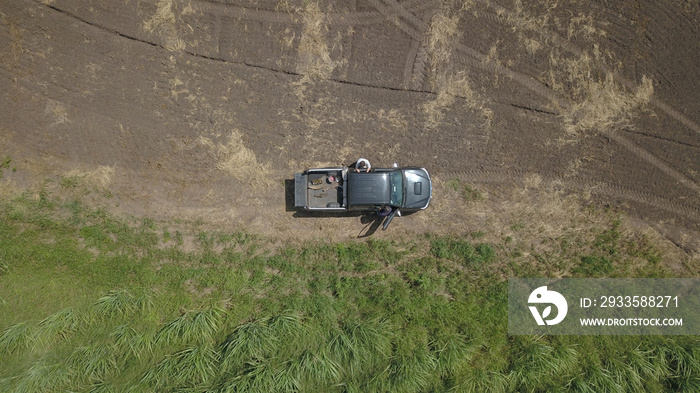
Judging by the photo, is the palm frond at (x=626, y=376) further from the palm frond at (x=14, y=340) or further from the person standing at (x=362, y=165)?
the palm frond at (x=14, y=340)

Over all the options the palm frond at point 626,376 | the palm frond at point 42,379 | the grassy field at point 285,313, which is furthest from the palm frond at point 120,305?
the palm frond at point 626,376

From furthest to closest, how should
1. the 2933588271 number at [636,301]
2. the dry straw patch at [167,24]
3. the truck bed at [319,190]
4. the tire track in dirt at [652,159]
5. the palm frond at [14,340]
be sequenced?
the dry straw patch at [167,24], the tire track in dirt at [652,159], the truck bed at [319,190], the 2933588271 number at [636,301], the palm frond at [14,340]

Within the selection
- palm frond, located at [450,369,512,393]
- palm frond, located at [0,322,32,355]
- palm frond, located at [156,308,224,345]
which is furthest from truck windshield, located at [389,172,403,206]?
palm frond, located at [0,322,32,355]

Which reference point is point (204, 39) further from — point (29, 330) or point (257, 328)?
point (29, 330)

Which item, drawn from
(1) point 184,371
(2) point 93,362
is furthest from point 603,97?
(2) point 93,362

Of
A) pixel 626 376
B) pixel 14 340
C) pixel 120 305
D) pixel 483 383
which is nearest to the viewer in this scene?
pixel 483 383

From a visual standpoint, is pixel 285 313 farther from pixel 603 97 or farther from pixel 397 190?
pixel 603 97
